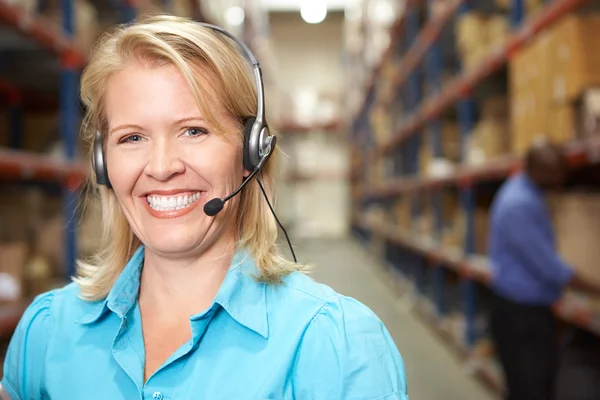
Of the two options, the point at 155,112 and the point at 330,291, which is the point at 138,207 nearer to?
the point at 155,112

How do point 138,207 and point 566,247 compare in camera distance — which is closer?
point 138,207

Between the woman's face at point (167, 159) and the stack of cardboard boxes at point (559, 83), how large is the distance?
2170 mm

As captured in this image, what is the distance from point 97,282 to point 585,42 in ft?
8.00

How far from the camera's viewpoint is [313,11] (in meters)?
16.0

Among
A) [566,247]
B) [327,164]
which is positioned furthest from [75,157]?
[327,164]

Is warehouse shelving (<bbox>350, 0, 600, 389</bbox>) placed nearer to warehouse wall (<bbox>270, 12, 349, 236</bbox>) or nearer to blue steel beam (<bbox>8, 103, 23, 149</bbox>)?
blue steel beam (<bbox>8, 103, 23, 149</bbox>)

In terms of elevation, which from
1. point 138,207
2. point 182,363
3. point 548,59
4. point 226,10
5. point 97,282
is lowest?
point 182,363

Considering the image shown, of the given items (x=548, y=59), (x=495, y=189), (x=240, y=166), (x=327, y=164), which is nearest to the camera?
(x=240, y=166)

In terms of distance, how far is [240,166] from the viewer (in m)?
0.99

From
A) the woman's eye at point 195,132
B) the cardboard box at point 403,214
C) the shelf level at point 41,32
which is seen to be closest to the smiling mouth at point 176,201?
the woman's eye at point 195,132

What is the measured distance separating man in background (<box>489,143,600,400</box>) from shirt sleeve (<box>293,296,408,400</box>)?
2.12m

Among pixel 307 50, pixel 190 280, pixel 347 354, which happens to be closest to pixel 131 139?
pixel 190 280

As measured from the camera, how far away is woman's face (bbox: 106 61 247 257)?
876 mm

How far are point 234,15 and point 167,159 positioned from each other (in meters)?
6.92
